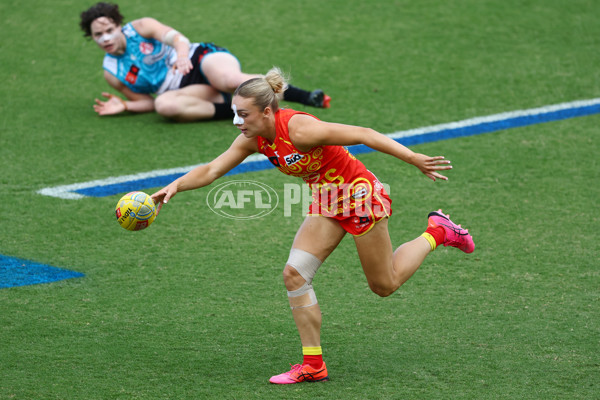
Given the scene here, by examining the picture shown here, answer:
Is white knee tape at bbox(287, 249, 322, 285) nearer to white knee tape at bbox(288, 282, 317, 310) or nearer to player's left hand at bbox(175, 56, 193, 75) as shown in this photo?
white knee tape at bbox(288, 282, 317, 310)

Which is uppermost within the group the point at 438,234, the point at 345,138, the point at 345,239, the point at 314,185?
the point at 345,138

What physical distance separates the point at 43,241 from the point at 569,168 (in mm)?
4393

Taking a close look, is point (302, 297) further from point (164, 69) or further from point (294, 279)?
point (164, 69)

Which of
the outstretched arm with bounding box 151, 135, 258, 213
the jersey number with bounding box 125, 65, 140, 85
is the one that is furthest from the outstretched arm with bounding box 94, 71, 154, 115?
the outstretched arm with bounding box 151, 135, 258, 213

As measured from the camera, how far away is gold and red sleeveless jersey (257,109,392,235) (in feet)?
13.6

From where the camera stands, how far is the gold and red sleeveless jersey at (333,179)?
13.6ft

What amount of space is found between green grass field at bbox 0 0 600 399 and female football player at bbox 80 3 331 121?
18 centimetres

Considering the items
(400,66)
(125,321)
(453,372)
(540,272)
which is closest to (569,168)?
(540,272)

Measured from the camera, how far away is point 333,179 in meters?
4.28

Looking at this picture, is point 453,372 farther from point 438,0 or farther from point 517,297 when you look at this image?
point 438,0

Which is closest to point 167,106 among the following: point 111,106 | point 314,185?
point 111,106

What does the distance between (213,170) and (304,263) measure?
0.74 metres

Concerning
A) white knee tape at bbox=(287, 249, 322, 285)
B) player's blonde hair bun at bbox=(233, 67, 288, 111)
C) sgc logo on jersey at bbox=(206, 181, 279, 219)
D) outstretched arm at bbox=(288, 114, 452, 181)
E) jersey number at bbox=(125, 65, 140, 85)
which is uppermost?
player's blonde hair bun at bbox=(233, 67, 288, 111)

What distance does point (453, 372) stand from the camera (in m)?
4.17
